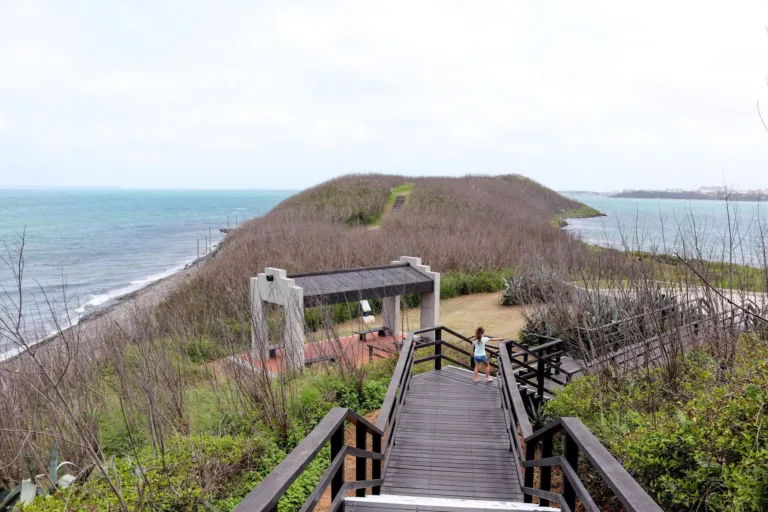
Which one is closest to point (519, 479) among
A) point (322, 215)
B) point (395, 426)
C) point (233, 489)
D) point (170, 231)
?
point (395, 426)

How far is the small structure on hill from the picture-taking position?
39.0 feet

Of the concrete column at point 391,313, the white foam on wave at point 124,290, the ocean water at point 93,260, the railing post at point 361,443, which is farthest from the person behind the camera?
the white foam on wave at point 124,290

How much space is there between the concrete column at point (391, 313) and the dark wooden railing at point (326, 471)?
31.9 feet

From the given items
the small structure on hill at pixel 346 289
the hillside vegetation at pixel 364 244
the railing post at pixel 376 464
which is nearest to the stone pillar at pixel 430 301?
the small structure on hill at pixel 346 289

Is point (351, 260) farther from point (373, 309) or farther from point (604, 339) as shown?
point (604, 339)

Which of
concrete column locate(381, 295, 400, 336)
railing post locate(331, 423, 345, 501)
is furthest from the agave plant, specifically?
concrete column locate(381, 295, 400, 336)

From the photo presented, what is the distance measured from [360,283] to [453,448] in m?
7.35

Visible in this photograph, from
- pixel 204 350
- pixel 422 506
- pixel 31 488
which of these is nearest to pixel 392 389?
pixel 422 506

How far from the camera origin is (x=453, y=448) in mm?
6039

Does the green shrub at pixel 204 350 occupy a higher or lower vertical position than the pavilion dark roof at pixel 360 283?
lower

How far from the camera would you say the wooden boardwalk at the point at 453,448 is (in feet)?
17.0

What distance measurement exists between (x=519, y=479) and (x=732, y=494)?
92.9 inches

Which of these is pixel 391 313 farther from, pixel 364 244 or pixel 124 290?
pixel 124 290

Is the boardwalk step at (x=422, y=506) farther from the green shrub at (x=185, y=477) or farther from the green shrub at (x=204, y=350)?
the green shrub at (x=204, y=350)
